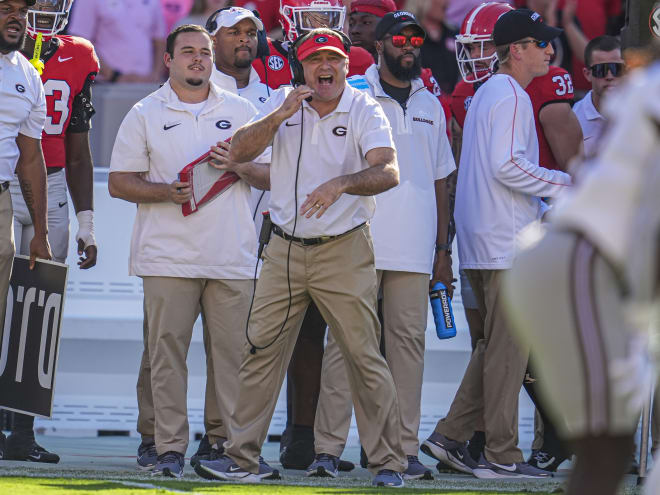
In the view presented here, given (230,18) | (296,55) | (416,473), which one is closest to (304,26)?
(230,18)

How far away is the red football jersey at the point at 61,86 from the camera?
723 centimetres

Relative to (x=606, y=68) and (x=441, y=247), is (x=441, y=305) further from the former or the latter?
(x=606, y=68)

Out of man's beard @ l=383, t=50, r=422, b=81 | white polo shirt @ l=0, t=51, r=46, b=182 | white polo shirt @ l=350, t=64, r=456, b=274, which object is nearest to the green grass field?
white polo shirt @ l=350, t=64, r=456, b=274

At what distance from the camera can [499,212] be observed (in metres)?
7.03

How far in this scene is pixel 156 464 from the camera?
6.37 meters

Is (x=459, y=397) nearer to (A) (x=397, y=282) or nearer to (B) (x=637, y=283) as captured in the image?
(A) (x=397, y=282)

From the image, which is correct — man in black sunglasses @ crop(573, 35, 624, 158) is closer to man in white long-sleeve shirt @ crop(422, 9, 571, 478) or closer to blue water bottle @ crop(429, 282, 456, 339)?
man in white long-sleeve shirt @ crop(422, 9, 571, 478)

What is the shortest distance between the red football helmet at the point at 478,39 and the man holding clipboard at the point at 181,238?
170 centimetres

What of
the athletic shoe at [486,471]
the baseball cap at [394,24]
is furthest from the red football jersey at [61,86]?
the athletic shoe at [486,471]

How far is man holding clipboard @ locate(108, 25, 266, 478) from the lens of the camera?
21.1ft

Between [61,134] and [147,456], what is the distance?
5.89 feet

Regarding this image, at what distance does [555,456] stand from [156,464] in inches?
88.7

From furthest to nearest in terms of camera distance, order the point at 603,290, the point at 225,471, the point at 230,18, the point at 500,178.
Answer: the point at 230,18
the point at 500,178
the point at 225,471
the point at 603,290

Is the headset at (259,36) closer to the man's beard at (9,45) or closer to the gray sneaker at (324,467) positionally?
the man's beard at (9,45)
